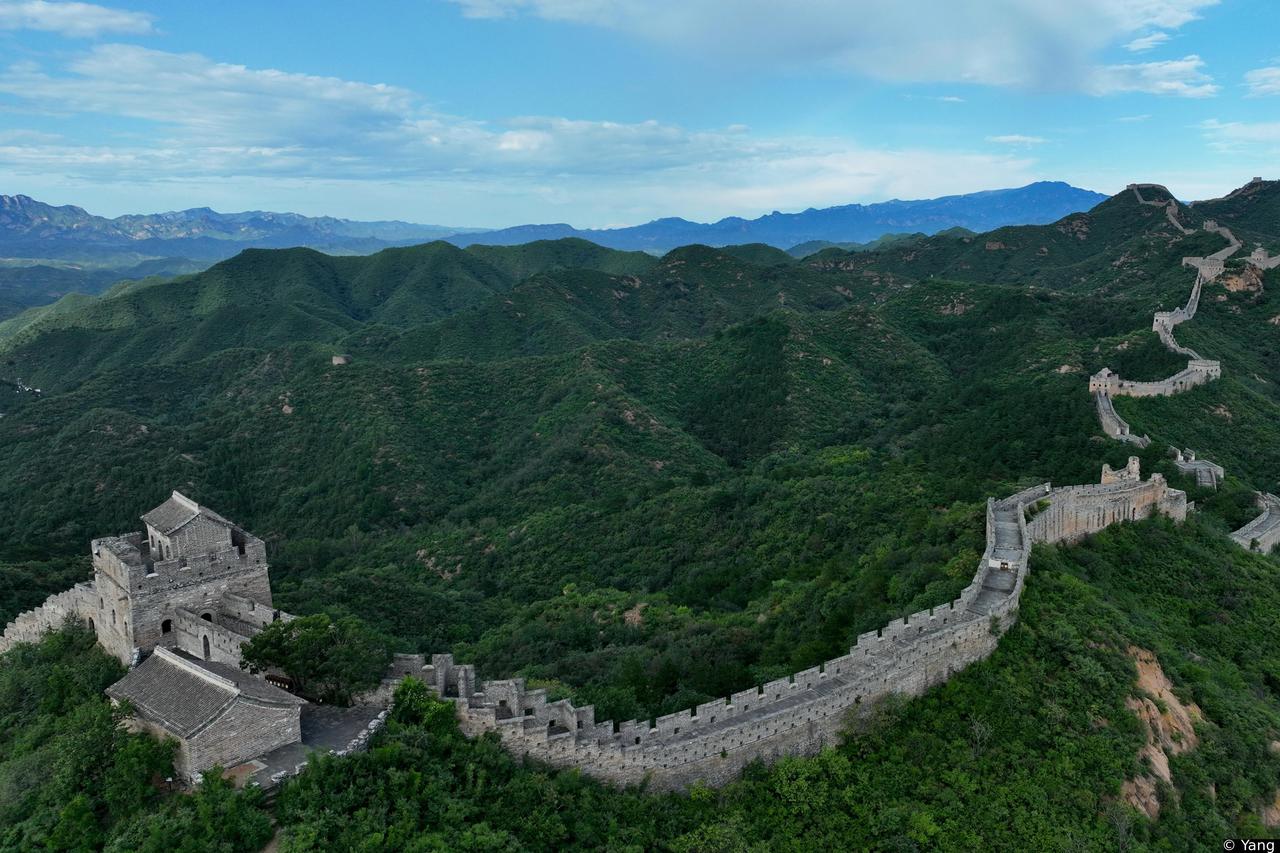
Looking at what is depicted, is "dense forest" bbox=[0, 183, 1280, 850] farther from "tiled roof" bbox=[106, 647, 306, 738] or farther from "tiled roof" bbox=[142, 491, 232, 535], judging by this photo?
"tiled roof" bbox=[142, 491, 232, 535]

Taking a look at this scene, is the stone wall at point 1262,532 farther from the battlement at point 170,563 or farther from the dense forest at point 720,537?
the battlement at point 170,563

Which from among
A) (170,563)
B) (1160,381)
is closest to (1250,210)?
(1160,381)

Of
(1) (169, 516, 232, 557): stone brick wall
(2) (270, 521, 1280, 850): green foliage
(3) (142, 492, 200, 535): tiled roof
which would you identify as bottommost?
(2) (270, 521, 1280, 850): green foliage

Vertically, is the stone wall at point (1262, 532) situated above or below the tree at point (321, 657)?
below

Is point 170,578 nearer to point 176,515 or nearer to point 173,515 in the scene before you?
point 176,515

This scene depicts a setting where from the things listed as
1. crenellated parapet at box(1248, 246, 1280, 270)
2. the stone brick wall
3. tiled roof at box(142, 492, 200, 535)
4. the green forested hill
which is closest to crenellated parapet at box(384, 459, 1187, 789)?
the stone brick wall

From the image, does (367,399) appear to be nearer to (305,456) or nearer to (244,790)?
(305,456)

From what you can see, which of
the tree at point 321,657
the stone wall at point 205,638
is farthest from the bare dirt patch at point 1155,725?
the stone wall at point 205,638
